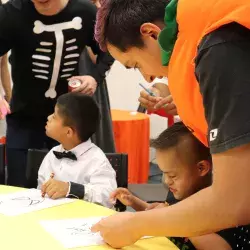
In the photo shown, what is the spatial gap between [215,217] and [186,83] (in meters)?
0.26

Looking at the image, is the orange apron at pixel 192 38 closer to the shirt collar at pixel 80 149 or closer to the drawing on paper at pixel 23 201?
the drawing on paper at pixel 23 201

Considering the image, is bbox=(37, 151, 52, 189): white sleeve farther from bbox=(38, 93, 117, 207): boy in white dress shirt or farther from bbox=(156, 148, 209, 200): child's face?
bbox=(156, 148, 209, 200): child's face

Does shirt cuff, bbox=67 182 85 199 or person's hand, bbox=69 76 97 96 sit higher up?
person's hand, bbox=69 76 97 96

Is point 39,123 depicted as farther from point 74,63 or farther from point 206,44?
point 206,44

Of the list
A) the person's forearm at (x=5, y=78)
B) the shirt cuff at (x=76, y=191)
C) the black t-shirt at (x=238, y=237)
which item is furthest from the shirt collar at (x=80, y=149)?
the person's forearm at (x=5, y=78)

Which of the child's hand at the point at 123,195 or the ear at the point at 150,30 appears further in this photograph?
the child's hand at the point at 123,195

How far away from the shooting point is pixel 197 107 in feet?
3.25

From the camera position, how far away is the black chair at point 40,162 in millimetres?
2229

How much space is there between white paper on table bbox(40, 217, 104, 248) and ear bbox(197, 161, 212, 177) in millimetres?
337

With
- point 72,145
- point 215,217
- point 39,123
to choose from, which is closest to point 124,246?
point 215,217

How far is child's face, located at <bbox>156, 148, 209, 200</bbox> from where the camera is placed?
150 centimetres

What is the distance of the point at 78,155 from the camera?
2127 mm

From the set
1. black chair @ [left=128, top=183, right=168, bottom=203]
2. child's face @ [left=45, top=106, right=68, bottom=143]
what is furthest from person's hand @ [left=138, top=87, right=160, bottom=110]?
black chair @ [left=128, top=183, right=168, bottom=203]

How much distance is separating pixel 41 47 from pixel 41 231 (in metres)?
1.19
